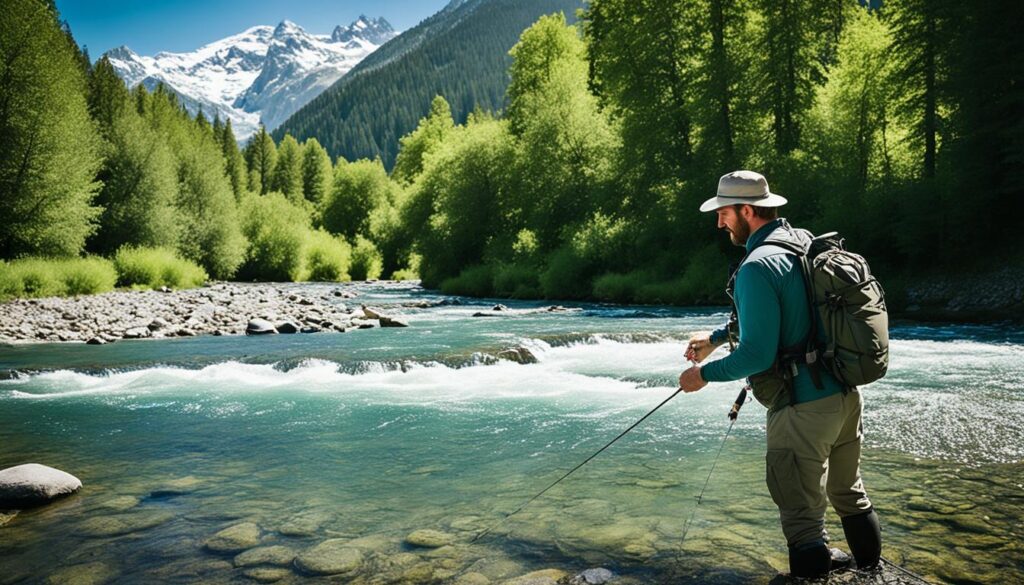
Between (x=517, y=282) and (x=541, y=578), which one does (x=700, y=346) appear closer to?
(x=541, y=578)

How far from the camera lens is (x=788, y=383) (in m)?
3.37

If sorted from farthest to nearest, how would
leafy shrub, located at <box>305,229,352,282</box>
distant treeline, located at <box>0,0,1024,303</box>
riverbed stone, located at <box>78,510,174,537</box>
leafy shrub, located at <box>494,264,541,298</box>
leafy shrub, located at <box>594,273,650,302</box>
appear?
leafy shrub, located at <box>305,229,352,282</box> < leafy shrub, located at <box>494,264,541,298</box> < leafy shrub, located at <box>594,273,650,302</box> < distant treeline, located at <box>0,0,1024,303</box> < riverbed stone, located at <box>78,510,174,537</box>

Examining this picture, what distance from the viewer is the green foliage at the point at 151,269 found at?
3406cm

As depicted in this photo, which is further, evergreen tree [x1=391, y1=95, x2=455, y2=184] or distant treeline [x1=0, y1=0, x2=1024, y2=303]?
evergreen tree [x1=391, y1=95, x2=455, y2=184]

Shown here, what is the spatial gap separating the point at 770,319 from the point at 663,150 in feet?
94.4

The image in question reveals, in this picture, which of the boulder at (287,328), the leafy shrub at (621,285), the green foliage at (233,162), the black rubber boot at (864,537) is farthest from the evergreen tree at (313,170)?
the black rubber boot at (864,537)

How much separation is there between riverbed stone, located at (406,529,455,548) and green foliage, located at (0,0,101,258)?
28613 millimetres

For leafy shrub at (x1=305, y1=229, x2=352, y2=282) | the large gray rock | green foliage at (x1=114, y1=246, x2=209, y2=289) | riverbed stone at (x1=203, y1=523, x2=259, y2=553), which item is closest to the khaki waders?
riverbed stone at (x1=203, y1=523, x2=259, y2=553)

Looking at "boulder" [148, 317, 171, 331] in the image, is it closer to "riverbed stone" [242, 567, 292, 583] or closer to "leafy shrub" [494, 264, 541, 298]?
"leafy shrub" [494, 264, 541, 298]

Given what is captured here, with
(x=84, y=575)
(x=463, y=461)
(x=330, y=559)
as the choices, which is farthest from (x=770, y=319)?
(x=463, y=461)

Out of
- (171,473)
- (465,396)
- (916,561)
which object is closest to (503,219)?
(465,396)

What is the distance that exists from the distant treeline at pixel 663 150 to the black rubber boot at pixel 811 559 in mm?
20748

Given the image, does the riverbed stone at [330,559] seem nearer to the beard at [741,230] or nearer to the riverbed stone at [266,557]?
the riverbed stone at [266,557]

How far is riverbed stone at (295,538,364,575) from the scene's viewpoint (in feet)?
15.8
